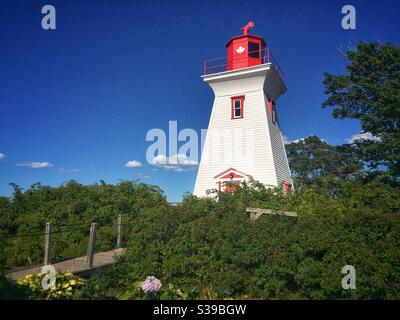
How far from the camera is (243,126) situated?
658 inches

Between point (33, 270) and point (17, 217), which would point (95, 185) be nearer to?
point (17, 217)

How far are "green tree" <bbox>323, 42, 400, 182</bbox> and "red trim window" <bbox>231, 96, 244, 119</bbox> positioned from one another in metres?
5.84

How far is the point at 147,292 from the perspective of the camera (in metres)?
6.28

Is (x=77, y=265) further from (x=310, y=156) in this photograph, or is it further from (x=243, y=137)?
(x=310, y=156)

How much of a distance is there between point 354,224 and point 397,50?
13450mm

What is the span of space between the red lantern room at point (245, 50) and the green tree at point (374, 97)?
4.87 meters

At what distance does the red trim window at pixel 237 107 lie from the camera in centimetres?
1700

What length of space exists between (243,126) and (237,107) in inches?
49.4

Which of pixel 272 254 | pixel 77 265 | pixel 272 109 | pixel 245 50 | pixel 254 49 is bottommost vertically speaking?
pixel 77 265

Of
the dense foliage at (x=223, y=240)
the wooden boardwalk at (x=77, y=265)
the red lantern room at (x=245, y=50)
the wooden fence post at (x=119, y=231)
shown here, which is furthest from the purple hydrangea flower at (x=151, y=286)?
the red lantern room at (x=245, y=50)

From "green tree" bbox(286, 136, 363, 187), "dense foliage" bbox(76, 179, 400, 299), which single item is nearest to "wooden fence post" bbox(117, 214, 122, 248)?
"dense foliage" bbox(76, 179, 400, 299)

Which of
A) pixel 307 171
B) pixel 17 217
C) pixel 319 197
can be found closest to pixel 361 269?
pixel 319 197

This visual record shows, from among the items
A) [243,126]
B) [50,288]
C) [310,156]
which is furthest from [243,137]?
[310,156]

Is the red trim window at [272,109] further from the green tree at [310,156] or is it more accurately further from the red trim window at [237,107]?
the green tree at [310,156]
